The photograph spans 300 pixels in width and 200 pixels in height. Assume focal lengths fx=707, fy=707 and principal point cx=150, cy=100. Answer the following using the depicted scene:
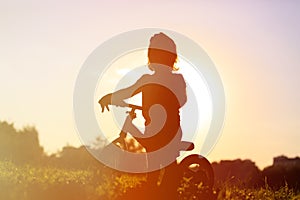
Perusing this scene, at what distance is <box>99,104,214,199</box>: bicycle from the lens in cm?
891

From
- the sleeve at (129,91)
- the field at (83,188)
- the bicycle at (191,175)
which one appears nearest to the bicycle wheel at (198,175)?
the bicycle at (191,175)

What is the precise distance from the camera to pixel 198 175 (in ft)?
30.4

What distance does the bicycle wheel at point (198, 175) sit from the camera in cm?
914

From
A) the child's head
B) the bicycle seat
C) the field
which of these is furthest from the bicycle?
the field

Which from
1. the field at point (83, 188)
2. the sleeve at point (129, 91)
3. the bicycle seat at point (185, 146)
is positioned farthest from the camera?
the field at point (83, 188)

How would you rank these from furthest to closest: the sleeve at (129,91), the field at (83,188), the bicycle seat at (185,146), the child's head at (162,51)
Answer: the field at (83,188) → the bicycle seat at (185,146) → the child's head at (162,51) → the sleeve at (129,91)

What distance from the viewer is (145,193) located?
899 centimetres

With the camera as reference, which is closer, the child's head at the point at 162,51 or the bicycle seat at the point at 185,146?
the child's head at the point at 162,51

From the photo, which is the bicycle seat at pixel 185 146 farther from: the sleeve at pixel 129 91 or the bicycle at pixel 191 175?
the sleeve at pixel 129 91

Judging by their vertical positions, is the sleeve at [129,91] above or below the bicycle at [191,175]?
above

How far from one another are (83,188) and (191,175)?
21.3 ft

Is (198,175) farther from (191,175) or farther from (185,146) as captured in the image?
(185,146)

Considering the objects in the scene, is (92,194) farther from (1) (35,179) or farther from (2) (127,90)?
(2) (127,90)

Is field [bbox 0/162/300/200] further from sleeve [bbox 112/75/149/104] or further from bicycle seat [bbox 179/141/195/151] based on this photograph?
sleeve [bbox 112/75/149/104]
